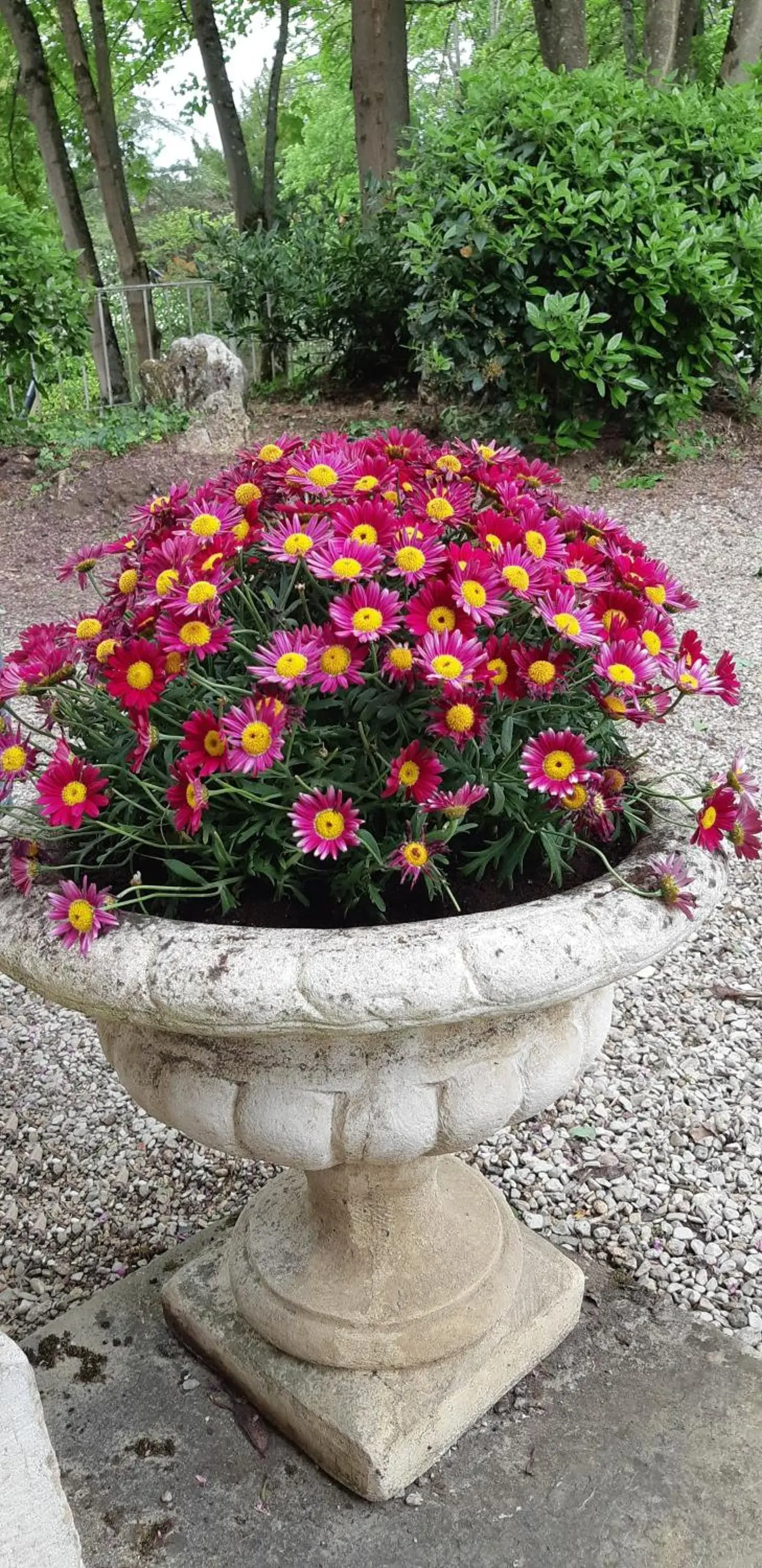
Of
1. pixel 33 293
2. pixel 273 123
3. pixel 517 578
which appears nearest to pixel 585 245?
pixel 33 293

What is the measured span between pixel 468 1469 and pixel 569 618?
136 centimetres

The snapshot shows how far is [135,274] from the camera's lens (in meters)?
11.8

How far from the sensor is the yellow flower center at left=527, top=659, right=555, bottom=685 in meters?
1.49

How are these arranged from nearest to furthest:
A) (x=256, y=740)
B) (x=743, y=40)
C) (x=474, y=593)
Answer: (x=256, y=740)
(x=474, y=593)
(x=743, y=40)

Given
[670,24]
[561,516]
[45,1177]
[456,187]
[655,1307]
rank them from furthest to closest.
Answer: [670,24]
[456,187]
[45,1177]
[655,1307]
[561,516]

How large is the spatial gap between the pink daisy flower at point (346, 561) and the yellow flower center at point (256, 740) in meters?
0.23

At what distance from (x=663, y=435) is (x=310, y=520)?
227 inches

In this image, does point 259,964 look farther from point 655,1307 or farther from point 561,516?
point 655,1307

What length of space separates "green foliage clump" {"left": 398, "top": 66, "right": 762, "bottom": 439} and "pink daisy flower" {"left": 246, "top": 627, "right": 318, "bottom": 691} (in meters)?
5.10

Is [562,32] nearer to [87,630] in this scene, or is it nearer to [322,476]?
[322,476]

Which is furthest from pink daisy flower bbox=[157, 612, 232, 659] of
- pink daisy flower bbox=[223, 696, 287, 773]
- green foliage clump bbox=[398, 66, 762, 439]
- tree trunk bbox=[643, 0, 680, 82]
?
tree trunk bbox=[643, 0, 680, 82]

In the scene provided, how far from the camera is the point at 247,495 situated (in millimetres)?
1717

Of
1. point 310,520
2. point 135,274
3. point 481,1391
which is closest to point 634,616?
point 310,520

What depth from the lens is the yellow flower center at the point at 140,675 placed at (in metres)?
1.48
